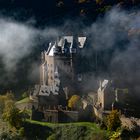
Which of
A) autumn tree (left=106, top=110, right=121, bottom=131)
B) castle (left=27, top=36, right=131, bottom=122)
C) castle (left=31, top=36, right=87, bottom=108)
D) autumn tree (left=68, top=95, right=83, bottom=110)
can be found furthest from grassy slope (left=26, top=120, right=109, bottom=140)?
castle (left=31, top=36, right=87, bottom=108)

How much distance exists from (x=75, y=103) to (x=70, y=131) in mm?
6008

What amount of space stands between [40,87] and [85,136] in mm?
14974

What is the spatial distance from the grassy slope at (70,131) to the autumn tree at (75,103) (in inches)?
127

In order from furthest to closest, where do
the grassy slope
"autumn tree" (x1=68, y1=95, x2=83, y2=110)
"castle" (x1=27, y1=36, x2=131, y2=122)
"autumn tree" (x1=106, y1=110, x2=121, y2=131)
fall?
"autumn tree" (x1=68, y1=95, x2=83, y2=110) < "castle" (x1=27, y1=36, x2=131, y2=122) < the grassy slope < "autumn tree" (x1=106, y1=110, x2=121, y2=131)

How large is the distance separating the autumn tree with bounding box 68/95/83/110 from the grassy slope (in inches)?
127

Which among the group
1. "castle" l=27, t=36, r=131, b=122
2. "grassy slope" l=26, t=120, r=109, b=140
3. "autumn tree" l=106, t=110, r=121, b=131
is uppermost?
"castle" l=27, t=36, r=131, b=122

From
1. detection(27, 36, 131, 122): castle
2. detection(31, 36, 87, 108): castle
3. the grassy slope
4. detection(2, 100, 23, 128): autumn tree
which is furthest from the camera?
detection(31, 36, 87, 108): castle

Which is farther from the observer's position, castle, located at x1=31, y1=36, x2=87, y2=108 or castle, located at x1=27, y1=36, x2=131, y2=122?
castle, located at x1=31, y1=36, x2=87, y2=108

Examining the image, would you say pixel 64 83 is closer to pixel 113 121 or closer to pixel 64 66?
pixel 64 66

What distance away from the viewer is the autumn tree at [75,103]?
9343cm

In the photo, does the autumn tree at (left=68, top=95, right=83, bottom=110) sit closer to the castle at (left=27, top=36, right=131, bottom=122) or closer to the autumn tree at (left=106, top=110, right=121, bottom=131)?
the castle at (left=27, top=36, right=131, bottom=122)

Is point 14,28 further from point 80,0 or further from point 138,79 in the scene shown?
point 138,79

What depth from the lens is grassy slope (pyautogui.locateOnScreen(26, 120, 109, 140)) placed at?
87.7 m

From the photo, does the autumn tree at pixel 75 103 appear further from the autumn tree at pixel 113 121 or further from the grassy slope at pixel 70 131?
the autumn tree at pixel 113 121
